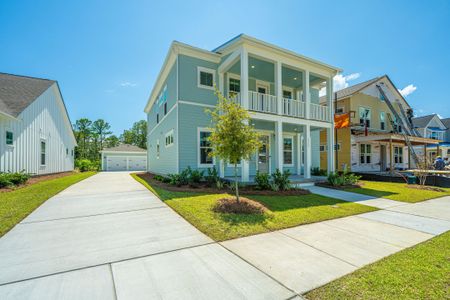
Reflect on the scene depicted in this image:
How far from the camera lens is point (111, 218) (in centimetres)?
512

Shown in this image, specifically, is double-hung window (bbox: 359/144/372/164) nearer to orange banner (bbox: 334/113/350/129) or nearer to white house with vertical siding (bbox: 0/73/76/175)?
orange banner (bbox: 334/113/350/129)

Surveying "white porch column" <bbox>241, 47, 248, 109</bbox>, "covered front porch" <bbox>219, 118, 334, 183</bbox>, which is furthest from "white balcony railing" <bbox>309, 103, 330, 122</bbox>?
"white porch column" <bbox>241, 47, 248, 109</bbox>

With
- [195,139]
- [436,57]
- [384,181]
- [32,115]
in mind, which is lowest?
[384,181]

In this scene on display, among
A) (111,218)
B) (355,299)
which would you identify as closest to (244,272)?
(355,299)

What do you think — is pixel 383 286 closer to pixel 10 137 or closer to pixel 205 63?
pixel 205 63

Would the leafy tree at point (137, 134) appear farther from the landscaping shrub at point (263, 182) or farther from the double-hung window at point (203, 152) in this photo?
the landscaping shrub at point (263, 182)

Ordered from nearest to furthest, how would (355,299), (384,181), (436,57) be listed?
(355,299), (384,181), (436,57)

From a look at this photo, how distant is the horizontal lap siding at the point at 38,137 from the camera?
10680mm

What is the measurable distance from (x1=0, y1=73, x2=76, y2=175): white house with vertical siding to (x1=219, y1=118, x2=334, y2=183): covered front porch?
434 inches

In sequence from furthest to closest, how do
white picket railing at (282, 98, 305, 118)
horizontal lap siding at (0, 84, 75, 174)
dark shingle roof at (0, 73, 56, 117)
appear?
1. dark shingle roof at (0, 73, 56, 117)
2. white picket railing at (282, 98, 305, 118)
3. horizontal lap siding at (0, 84, 75, 174)

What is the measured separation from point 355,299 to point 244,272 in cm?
127

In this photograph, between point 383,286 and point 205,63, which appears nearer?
point 383,286

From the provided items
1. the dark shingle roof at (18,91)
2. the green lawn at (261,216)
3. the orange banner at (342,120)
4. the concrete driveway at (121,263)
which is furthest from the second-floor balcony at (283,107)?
the dark shingle roof at (18,91)

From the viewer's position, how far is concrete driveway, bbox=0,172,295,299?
7.58 feet
